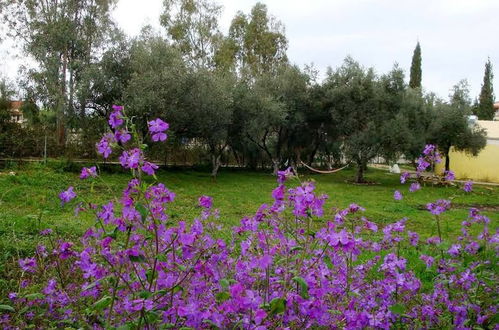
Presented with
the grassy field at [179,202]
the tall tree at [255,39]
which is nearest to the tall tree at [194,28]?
the tall tree at [255,39]

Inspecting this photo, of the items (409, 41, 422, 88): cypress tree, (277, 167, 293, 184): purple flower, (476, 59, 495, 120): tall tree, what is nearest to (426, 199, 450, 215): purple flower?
(277, 167, 293, 184): purple flower

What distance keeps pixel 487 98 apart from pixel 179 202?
185ft

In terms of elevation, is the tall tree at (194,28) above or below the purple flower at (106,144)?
above

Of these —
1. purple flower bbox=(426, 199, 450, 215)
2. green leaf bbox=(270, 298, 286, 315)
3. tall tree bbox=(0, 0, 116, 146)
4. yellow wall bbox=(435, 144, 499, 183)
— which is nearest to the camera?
green leaf bbox=(270, 298, 286, 315)

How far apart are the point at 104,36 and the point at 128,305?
2368 cm

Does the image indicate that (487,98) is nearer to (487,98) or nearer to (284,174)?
(487,98)

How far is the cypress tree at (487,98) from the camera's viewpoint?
191 feet

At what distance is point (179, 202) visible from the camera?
43.5 feet

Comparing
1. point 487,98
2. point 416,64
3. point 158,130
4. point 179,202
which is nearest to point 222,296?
point 158,130

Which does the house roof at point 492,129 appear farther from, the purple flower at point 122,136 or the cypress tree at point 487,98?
the purple flower at point 122,136

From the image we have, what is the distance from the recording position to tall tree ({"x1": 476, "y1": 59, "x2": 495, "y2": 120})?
58281 millimetres

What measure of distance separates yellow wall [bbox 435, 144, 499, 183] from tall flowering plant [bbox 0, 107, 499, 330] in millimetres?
30930

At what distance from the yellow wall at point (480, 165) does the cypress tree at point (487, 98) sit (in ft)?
97.2

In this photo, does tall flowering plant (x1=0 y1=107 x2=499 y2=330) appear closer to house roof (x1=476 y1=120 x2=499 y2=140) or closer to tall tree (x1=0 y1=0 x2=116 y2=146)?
tall tree (x1=0 y1=0 x2=116 y2=146)
